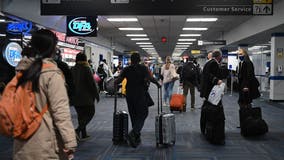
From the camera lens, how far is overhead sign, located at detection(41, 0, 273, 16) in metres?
6.91

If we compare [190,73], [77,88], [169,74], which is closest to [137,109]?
[77,88]

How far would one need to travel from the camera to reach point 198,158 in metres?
5.64

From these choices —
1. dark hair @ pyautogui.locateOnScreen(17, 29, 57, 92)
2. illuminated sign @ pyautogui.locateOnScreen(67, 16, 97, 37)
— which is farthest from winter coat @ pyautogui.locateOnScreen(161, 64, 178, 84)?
dark hair @ pyautogui.locateOnScreen(17, 29, 57, 92)

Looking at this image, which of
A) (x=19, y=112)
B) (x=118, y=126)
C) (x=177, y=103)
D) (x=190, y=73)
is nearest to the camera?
(x=19, y=112)

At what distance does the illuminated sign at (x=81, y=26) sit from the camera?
10.8 metres

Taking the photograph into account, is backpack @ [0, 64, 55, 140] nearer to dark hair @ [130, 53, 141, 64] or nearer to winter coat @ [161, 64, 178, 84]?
dark hair @ [130, 53, 141, 64]

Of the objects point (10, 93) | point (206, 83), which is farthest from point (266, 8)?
point (10, 93)

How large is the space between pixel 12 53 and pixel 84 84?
14.2ft

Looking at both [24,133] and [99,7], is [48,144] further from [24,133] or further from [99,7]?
[99,7]

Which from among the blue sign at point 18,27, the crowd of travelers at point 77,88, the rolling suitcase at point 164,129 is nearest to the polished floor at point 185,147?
the rolling suitcase at point 164,129

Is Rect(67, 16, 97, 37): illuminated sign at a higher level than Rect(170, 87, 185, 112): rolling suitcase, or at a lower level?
higher

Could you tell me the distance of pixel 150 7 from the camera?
22.6 feet

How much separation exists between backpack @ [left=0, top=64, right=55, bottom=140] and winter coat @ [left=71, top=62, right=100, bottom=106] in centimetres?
420

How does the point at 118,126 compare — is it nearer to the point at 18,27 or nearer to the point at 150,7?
the point at 150,7
